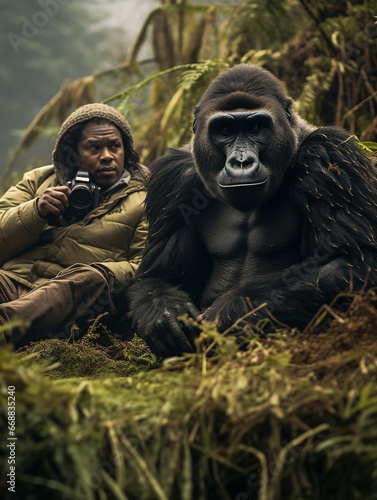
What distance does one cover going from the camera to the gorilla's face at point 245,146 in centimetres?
244

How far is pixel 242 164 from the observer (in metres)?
2.42

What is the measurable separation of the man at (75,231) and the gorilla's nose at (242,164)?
1.14 meters

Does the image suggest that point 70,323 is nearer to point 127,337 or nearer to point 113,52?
point 127,337

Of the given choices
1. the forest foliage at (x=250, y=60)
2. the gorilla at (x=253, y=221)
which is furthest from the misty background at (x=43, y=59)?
the gorilla at (x=253, y=221)

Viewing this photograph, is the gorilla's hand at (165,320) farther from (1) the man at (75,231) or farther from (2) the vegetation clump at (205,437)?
(2) the vegetation clump at (205,437)

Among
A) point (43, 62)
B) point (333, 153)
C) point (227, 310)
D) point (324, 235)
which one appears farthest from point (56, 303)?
point (43, 62)

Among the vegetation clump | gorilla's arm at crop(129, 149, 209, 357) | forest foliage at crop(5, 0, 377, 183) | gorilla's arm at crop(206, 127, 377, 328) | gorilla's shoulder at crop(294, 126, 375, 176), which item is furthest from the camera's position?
forest foliage at crop(5, 0, 377, 183)

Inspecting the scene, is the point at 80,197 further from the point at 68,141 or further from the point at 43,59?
the point at 43,59

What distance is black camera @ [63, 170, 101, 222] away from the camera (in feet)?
11.7

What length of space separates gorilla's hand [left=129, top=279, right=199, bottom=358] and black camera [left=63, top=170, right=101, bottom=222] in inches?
38.8

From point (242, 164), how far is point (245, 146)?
4.7 inches

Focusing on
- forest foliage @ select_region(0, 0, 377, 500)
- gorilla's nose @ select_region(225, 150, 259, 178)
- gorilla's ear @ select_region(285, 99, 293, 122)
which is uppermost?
gorilla's ear @ select_region(285, 99, 293, 122)

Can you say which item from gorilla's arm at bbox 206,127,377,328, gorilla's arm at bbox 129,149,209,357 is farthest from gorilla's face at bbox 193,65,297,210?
gorilla's arm at bbox 129,149,209,357

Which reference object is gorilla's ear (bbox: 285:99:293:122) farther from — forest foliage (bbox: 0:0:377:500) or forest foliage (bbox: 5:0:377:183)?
forest foliage (bbox: 5:0:377:183)
